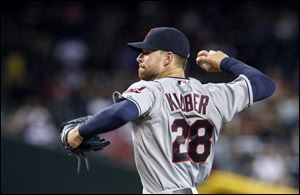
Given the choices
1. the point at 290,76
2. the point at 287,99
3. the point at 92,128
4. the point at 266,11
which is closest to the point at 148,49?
the point at 92,128

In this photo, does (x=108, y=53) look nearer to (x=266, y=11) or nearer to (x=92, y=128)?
(x=266, y=11)

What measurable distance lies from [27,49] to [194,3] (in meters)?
3.40

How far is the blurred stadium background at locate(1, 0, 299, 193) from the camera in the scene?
9.01 meters

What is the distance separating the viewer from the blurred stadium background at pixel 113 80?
29.6 feet

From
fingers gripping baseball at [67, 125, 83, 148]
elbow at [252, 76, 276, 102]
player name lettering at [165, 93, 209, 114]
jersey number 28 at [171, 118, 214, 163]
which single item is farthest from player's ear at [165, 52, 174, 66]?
fingers gripping baseball at [67, 125, 83, 148]

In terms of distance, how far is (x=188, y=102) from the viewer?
4.36 metres

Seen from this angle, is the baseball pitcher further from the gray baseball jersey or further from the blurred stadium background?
the blurred stadium background

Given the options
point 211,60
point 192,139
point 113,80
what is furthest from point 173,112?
point 113,80

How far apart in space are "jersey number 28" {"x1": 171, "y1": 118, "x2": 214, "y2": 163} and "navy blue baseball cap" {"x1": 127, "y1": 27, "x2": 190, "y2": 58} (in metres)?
0.40

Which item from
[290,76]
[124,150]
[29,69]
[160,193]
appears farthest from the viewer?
[29,69]

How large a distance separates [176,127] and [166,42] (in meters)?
0.48

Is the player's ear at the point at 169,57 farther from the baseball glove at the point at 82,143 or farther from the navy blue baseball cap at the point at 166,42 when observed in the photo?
the baseball glove at the point at 82,143

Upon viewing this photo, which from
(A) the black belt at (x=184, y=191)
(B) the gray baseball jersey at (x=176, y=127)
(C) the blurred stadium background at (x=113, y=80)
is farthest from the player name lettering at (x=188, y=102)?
(C) the blurred stadium background at (x=113, y=80)

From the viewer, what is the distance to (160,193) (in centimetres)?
429
